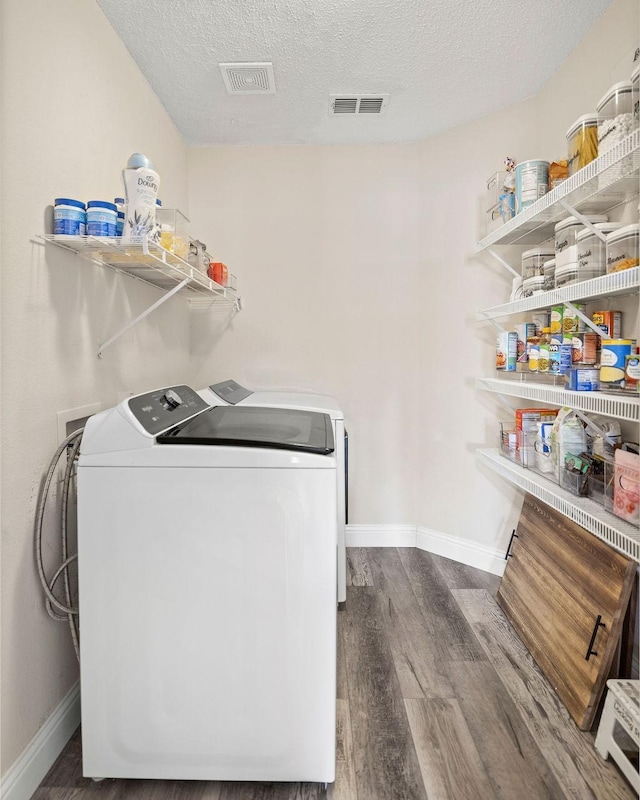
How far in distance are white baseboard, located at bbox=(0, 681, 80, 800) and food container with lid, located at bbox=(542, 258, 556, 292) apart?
221 centimetres

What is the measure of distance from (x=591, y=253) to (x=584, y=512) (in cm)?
85

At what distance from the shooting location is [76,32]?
1608mm

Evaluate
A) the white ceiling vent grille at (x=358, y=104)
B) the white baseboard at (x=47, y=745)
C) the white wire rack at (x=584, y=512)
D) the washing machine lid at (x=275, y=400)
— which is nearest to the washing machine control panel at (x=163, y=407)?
the washing machine lid at (x=275, y=400)

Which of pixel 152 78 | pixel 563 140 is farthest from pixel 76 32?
pixel 563 140

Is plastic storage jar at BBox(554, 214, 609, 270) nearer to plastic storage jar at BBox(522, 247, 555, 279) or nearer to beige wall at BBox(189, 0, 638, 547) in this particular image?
plastic storage jar at BBox(522, 247, 555, 279)

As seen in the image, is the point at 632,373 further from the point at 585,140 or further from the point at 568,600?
the point at 568,600

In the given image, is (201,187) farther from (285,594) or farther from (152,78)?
(285,594)

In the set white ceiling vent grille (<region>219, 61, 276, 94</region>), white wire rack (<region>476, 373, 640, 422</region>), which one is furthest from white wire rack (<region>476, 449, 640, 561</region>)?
white ceiling vent grille (<region>219, 61, 276, 94</region>)

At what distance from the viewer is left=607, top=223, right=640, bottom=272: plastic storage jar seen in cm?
144

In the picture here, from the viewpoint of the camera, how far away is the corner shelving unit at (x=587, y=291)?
1.37 m

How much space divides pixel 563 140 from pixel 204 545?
2.24 meters

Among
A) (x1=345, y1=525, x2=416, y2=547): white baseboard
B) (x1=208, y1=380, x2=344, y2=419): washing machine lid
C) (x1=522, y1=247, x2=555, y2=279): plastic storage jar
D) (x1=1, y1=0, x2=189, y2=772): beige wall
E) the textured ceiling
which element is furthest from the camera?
(x1=345, y1=525, x2=416, y2=547): white baseboard

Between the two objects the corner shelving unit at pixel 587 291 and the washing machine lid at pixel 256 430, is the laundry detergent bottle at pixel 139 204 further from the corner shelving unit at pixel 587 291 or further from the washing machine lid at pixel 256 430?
the corner shelving unit at pixel 587 291

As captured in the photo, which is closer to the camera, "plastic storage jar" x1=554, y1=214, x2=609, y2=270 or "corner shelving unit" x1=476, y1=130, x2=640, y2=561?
"corner shelving unit" x1=476, y1=130, x2=640, y2=561
